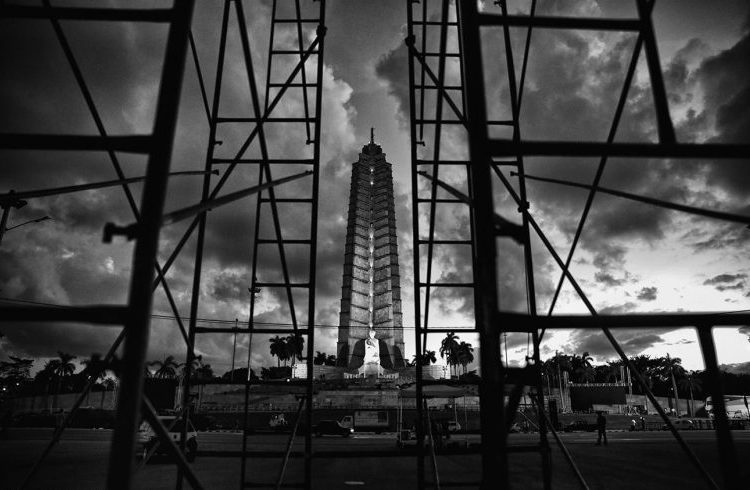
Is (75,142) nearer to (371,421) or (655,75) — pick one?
(655,75)

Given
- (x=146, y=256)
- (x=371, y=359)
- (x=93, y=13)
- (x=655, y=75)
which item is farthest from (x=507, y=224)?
(x=371, y=359)

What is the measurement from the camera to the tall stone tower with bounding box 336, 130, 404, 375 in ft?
225

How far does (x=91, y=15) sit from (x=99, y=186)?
1933mm

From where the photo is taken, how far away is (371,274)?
254 ft

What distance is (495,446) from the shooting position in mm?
2289

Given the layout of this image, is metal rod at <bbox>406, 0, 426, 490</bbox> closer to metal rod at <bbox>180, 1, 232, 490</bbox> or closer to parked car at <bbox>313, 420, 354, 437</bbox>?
metal rod at <bbox>180, 1, 232, 490</bbox>

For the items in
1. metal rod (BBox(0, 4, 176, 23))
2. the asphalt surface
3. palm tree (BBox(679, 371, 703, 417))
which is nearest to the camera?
metal rod (BBox(0, 4, 176, 23))

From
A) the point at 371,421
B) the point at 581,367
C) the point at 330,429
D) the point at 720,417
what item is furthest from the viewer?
the point at 581,367

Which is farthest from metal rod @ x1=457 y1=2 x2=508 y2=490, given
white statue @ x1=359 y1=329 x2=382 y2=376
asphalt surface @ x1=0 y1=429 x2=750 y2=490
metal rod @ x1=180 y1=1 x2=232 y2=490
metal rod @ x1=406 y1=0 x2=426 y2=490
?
white statue @ x1=359 y1=329 x2=382 y2=376

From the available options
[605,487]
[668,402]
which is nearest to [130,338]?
[605,487]

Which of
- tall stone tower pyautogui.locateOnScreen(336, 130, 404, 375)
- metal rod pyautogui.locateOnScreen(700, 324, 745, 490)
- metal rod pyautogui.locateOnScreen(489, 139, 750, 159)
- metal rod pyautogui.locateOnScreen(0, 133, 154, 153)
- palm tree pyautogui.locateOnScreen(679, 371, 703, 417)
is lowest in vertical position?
palm tree pyautogui.locateOnScreen(679, 371, 703, 417)

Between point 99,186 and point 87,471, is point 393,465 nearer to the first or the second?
point 87,471

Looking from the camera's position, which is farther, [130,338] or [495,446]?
[495,446]

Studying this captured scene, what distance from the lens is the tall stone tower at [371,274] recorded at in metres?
68.6
